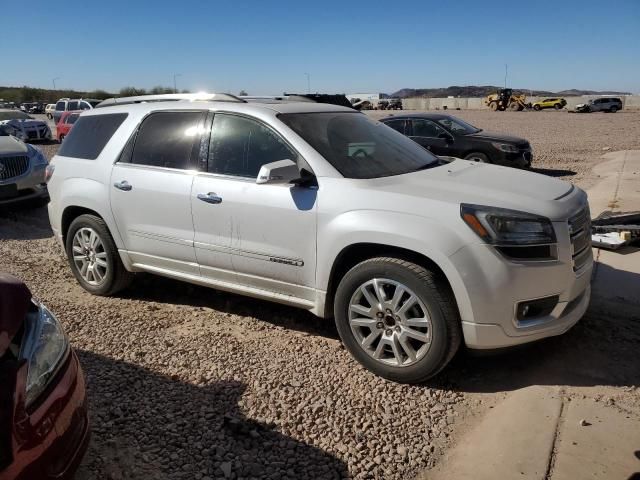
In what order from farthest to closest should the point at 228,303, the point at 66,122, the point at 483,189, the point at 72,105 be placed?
1. the point at 72,105
2. the point at 66,122
3. the point at 228,303
4. the point at 483,189

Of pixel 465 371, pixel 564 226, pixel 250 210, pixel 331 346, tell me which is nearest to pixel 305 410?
pixel 331 346

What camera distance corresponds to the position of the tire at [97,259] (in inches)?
193

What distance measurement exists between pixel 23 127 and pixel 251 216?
22.5m

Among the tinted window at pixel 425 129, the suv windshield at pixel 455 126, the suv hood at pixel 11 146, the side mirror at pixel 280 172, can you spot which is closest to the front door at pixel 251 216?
the side mirror at pixel 280 172

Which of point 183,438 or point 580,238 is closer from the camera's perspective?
point 183,438

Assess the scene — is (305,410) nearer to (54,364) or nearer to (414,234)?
(414,234)

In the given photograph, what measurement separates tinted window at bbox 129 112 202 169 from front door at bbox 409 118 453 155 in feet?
26.8

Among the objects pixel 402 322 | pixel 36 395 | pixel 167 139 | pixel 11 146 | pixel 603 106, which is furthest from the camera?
pixel 603 106

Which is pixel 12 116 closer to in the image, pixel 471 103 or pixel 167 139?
pixel 167 139

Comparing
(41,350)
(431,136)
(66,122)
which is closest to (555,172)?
(431,136)

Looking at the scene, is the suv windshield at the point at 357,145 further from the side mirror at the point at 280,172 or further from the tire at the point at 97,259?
the tire at the point at 97,259

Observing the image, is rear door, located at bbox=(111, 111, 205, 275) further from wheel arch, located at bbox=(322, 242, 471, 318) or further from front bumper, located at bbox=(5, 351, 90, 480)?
front bumper, located at bbox=(5, 351, 90, 480)

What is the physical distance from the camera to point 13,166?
28.2ft

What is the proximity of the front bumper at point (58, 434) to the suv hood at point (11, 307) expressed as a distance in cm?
28
